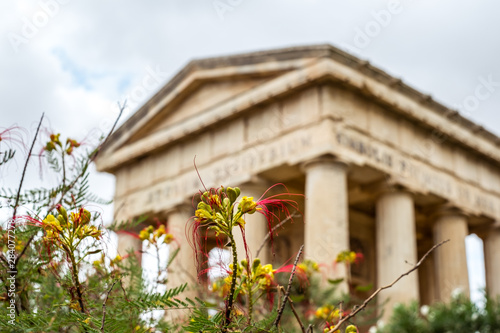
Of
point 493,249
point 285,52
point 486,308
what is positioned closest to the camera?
point 486,308

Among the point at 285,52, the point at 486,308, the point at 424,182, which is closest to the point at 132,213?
the point at 285,52

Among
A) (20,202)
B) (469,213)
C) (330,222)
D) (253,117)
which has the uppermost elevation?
(253,117)

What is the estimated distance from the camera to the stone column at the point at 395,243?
25500mm

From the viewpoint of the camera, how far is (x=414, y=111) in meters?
27.3

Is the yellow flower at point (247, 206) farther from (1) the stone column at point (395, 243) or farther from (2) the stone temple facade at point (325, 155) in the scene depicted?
(1) the stone column at point (395, 243)

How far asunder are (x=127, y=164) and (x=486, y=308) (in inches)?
879

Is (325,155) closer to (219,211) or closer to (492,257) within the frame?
(492,257)

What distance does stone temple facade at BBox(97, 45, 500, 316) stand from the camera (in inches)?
987

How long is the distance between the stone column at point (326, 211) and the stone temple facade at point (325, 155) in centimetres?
4

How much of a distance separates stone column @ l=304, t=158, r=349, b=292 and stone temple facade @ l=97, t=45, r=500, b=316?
4 centimetres

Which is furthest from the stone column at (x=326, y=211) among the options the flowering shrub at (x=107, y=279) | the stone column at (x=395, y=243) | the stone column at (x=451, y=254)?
the flowering shrub at (x=107, y=279)

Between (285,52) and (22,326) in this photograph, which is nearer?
(22,326)

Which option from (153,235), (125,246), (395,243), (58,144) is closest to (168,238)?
(153,235)

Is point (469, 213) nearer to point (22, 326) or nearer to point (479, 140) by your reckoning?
point (479, 140)
